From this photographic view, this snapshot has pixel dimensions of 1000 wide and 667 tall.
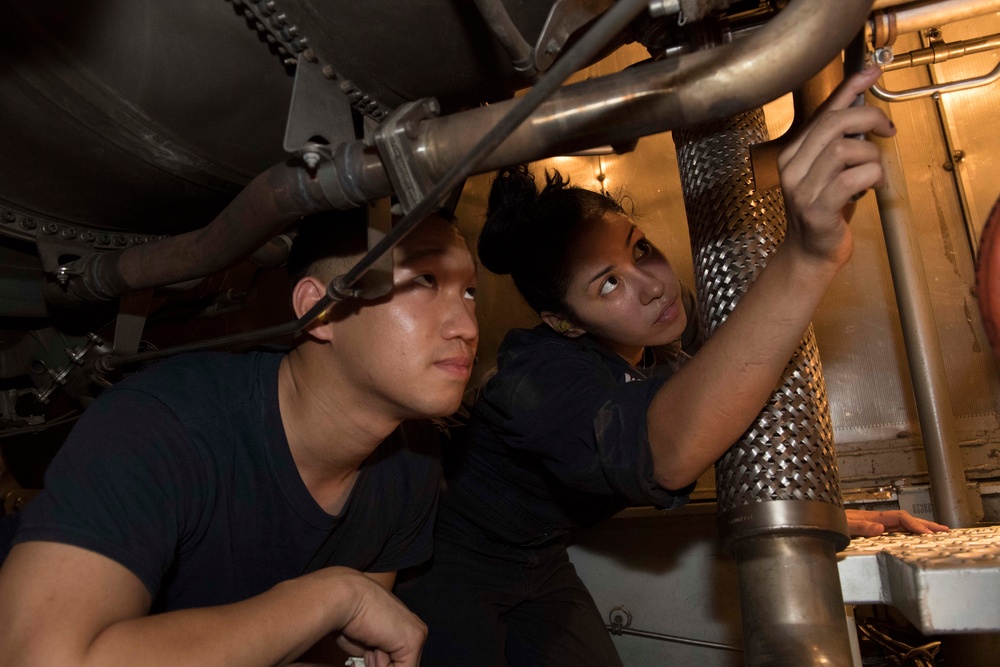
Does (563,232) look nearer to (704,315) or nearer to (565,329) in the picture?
(565,329)

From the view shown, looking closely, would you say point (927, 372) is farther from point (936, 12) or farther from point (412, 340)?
point (412, 340)

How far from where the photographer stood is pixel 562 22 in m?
0.76

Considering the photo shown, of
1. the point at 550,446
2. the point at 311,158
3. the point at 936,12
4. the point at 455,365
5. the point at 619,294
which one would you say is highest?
the point at 936,12

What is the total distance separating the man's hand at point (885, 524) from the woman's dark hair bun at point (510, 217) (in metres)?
0.86

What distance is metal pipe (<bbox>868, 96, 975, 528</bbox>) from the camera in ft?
4.73

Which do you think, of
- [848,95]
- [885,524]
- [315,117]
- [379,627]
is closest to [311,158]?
[315,117]

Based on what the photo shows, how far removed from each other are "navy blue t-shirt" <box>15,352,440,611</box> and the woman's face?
480 millimetres

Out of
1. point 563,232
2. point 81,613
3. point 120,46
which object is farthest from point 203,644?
point 563,232

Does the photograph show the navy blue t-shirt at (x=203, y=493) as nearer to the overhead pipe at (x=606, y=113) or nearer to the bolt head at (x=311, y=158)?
the overhead pipe at (x=606, y=113)

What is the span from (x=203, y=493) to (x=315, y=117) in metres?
0.52

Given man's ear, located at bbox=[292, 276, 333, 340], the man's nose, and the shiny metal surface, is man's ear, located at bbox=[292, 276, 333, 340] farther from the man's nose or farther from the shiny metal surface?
the shiny metal surface

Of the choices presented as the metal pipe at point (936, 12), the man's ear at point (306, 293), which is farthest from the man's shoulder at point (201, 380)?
the metal pipe at point (936, 12)

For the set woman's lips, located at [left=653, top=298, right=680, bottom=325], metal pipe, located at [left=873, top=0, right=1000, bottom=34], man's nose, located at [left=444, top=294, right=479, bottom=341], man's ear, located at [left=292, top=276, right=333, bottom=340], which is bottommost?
man's nose, located at [left=444, top=294, right=479, bottom=341]

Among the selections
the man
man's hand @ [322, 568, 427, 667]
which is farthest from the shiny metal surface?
man's hand @ [322, 568, 427, 667]
